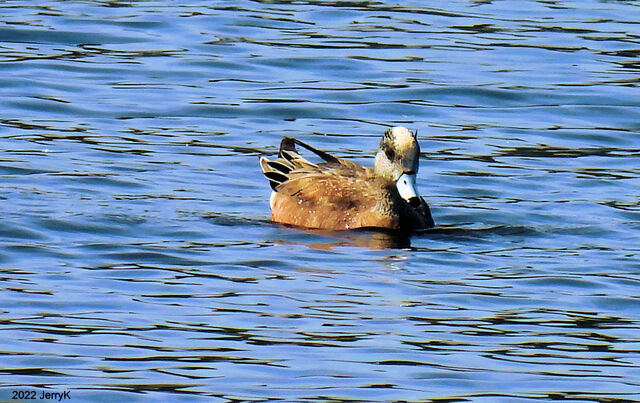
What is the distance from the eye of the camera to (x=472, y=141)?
13992mm

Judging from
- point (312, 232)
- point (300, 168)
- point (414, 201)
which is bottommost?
point (312, 232)

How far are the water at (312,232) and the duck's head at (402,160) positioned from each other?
1.23 feet

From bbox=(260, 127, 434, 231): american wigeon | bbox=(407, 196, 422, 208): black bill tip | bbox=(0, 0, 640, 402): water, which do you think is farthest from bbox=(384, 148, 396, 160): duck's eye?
bbox=(0, 0, 640, 402): water

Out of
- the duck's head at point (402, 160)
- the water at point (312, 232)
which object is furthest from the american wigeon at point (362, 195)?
the water at point (312, 232)

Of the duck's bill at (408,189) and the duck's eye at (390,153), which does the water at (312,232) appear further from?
the duck's eye at (390,153)

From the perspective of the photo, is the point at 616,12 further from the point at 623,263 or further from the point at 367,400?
the point at 367,400

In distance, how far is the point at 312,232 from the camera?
11.0 meters

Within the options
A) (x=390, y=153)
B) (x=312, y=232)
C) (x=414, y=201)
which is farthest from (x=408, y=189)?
(x=312, y=232)

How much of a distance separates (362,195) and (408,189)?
0.31 meters

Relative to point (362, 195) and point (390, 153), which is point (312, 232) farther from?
point (390, 153)

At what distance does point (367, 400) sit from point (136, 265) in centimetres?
295

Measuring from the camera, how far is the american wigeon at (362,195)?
11.0 meters

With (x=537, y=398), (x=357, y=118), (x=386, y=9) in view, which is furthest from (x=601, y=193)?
(x=386, y=9)

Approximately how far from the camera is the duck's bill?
11.1 m
